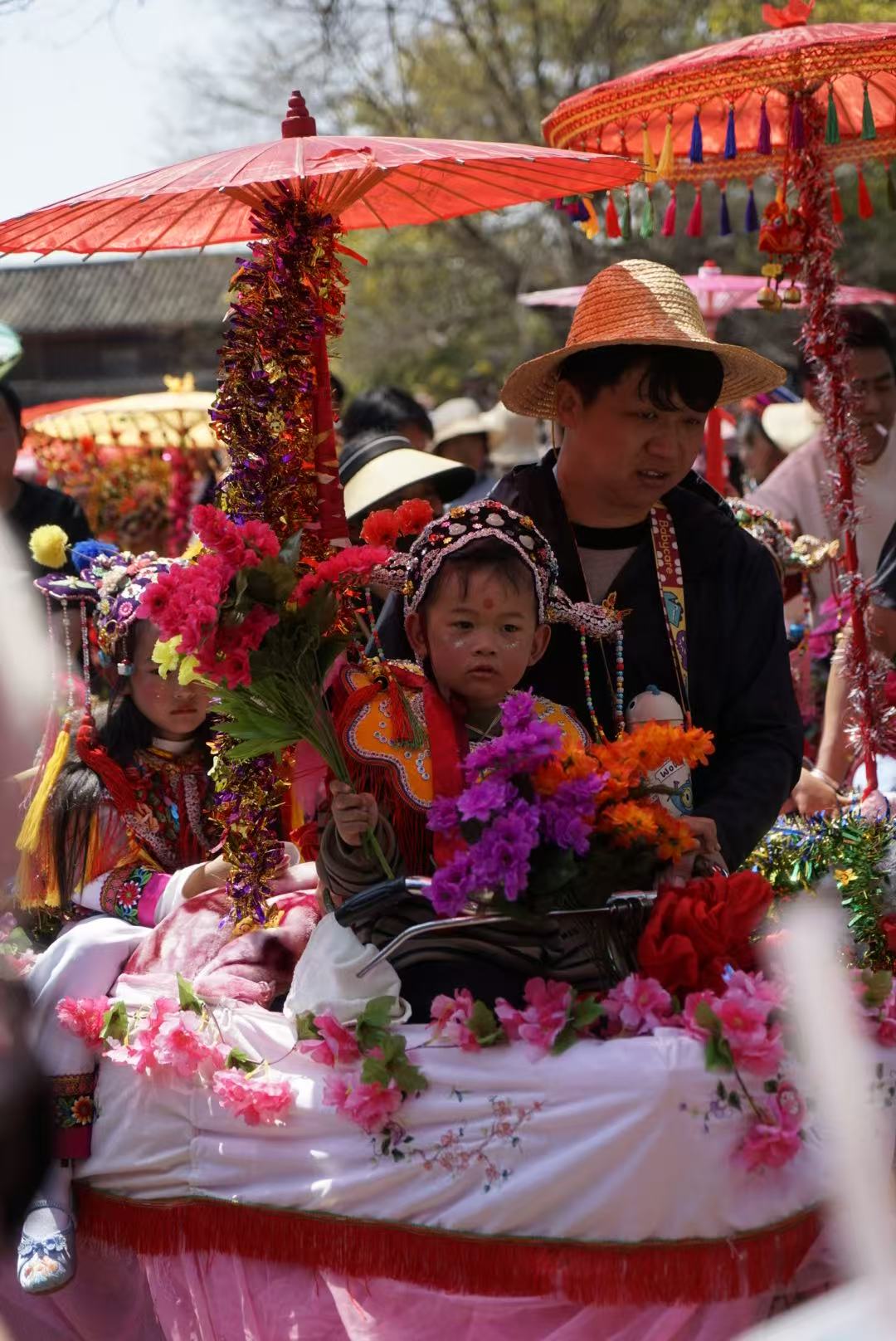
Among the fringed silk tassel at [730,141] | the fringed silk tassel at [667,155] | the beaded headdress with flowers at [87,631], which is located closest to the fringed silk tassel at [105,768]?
the beaded headdress with flowers at [87,631]

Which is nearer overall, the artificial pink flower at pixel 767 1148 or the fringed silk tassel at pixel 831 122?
the artificial pink flower at pixel 767 1148

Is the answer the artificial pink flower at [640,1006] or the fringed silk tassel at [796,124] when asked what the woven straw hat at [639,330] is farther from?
the artificial pink flower at [640,1006]

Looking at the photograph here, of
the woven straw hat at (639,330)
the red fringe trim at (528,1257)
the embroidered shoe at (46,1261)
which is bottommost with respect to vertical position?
the embroidered shoe at (46,1261)

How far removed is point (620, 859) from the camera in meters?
2.85

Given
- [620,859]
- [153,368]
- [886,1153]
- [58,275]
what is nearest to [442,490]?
[620,859]

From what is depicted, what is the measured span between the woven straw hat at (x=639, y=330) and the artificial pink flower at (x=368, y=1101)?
1610 mm

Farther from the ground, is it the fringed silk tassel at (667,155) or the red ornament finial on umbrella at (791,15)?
the red ornament finial on umbrella at (791,15)

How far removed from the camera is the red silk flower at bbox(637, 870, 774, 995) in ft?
9.30

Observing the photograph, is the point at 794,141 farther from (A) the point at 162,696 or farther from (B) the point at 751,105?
(A) the point at 162,696

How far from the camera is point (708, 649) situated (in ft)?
11.3

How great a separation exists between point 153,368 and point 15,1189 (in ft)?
140

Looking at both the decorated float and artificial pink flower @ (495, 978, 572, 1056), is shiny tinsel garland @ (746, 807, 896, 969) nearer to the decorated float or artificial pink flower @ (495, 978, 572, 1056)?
the decorated float

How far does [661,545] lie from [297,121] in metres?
1.26

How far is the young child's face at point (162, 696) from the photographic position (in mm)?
3852
